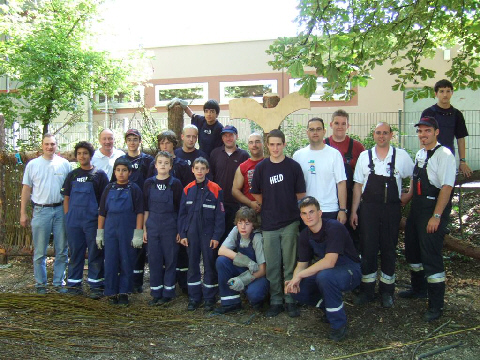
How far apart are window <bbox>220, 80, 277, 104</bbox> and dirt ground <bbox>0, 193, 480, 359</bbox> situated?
1191 cm

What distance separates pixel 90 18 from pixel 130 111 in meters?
5.04

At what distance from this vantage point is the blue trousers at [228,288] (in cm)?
489

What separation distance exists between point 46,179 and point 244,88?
11.6 meters

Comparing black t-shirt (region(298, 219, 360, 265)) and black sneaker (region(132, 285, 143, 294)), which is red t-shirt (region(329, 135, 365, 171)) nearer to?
black t-shirt (region(298, 219, 360, 265))

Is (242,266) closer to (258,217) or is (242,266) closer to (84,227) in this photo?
(258,217)

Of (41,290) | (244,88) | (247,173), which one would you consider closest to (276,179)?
(247,173)

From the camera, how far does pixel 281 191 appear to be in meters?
4.88

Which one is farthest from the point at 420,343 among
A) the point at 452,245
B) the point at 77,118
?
the point at 77,118

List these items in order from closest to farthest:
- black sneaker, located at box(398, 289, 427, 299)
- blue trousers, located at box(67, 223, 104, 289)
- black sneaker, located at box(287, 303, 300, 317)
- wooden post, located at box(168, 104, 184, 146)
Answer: black sneaker, located at box(287, 303, 300, 317) → black sneaker, located at box(398, 289, 427, 299) → blue trousers, located at box(67, 223, 104, 289) → wooden post, located at box(168, 104, 184, 146)

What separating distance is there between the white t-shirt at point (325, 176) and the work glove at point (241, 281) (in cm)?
107

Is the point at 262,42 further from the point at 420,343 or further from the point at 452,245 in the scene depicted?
the point at 420,343

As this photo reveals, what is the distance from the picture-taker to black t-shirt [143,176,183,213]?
5.30 m

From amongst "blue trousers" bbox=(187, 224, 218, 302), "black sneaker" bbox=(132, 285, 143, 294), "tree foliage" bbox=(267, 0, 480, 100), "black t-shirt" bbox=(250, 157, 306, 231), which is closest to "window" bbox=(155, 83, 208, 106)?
"tree foliage" bbox=(267, 0, 480, 100)

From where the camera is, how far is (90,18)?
40.4ft
